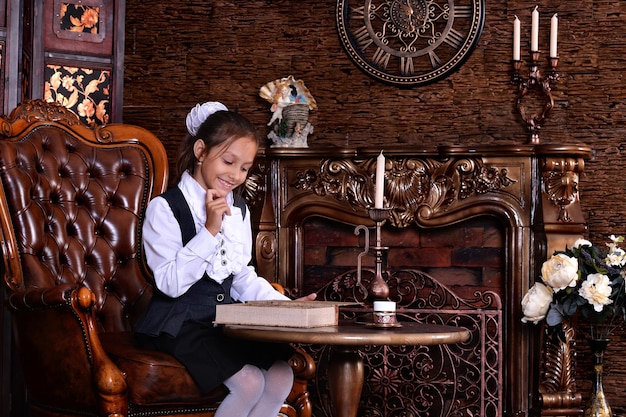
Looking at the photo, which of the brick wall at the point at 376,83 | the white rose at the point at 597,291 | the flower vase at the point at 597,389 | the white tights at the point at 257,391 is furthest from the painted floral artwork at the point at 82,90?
the flower vase at the point at 597,389

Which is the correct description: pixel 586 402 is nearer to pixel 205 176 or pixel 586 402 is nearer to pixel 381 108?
pixel 381 108

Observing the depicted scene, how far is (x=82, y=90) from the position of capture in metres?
4.44

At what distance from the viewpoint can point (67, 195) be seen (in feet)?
10.4

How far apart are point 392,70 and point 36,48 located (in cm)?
174

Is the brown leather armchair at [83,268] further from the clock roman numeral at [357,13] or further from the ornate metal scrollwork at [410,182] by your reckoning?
the clock roman numeral at [357,13]

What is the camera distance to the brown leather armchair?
2500mm

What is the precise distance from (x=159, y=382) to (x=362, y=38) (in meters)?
2.39

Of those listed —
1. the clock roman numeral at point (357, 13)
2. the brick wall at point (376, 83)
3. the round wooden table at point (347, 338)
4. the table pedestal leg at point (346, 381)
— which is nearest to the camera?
the round wooden table at point (347, 338)

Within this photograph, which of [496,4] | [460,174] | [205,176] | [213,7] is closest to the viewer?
[205,176]

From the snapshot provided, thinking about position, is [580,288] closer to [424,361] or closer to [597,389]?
[597,389]

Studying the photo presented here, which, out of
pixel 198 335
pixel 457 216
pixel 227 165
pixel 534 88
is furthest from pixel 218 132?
pixel 534 88

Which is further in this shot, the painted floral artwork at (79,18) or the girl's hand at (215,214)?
the painted floral artwork at (79,18)

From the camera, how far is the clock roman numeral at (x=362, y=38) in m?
4.34

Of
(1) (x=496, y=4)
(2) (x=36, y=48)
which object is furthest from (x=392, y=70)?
(2) (x=36, y=48)
